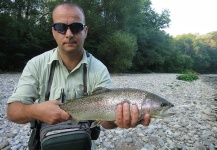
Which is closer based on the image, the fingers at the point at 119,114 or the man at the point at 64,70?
the fingers at the point at 119,114

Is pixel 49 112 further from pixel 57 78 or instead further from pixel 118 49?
pixel 118 49

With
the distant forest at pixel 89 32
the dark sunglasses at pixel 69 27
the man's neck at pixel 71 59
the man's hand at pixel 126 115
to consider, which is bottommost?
the man's hand at pixel 126 115

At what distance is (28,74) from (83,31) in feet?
2.87

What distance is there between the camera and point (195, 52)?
9119cm

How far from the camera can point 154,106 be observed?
2633mm

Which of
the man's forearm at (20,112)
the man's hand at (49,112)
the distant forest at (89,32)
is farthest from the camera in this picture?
the distant forest at (89,32)

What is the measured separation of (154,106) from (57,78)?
4.10 feet

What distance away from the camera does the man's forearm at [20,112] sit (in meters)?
2.45

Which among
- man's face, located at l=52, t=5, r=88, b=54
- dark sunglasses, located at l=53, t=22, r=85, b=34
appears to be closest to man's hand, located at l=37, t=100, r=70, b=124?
man's face, located at l=52, t=5, r=88, b=54

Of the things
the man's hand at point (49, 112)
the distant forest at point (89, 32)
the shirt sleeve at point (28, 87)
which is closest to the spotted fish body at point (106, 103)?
the man's hand at point (49, 112)

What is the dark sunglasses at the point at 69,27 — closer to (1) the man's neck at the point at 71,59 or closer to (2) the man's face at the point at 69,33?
(2) the man's face at the point at 69,33

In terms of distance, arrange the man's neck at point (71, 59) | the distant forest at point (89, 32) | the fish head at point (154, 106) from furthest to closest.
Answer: the distant forest at point (89, 32) < the man's neck at point (71, 59) < the fish head at point (154, 106)

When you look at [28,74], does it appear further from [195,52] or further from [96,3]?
[195,52]

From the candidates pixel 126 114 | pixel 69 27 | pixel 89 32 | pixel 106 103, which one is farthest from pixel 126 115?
pixel 89 32
